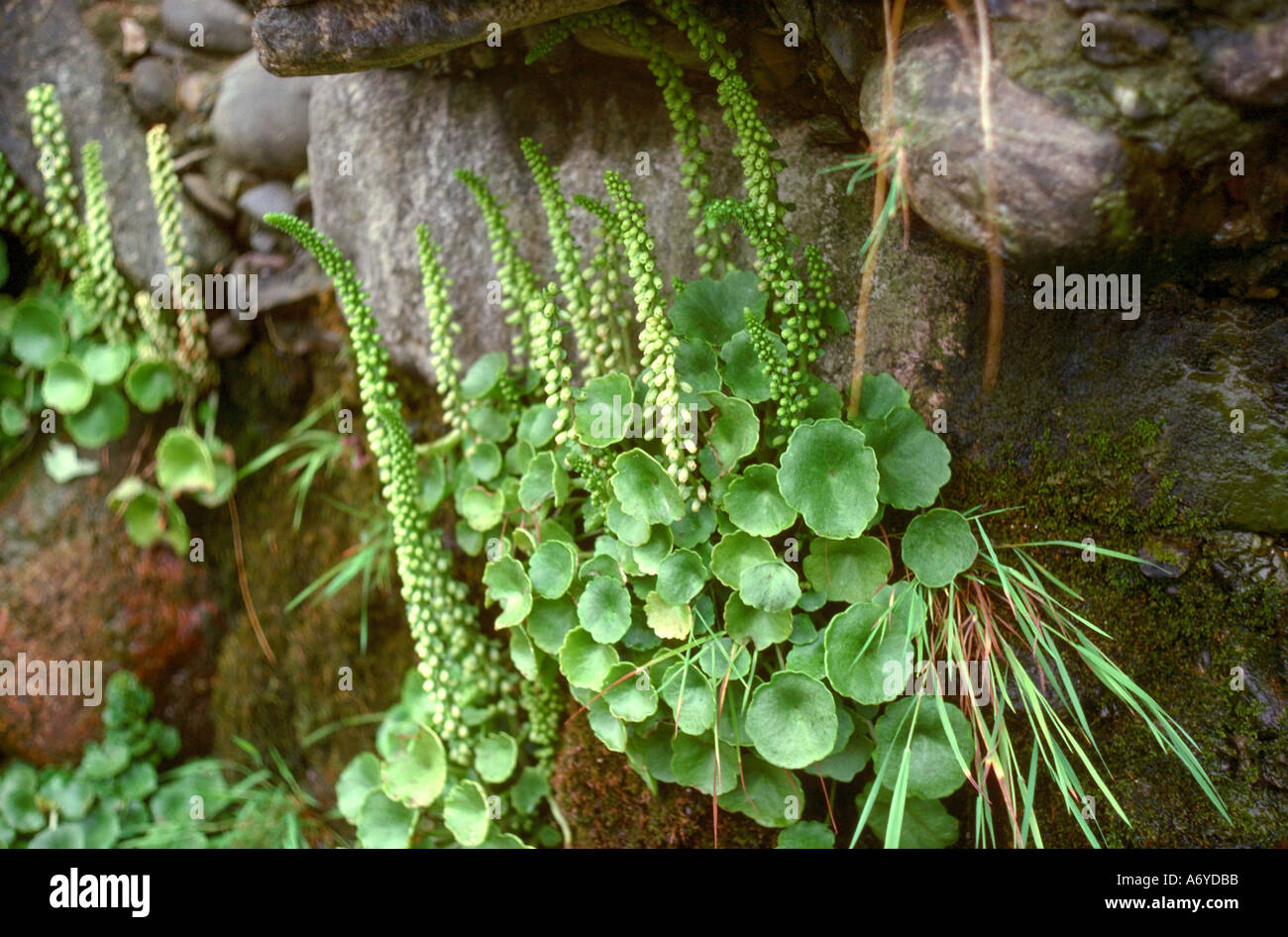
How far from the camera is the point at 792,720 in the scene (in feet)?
6.35

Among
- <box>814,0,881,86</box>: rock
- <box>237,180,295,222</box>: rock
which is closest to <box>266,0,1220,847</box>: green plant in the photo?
<box>814,0,881,86</box>: rock

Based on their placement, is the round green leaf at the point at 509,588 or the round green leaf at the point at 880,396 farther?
the round green leaf at the point at 509,588

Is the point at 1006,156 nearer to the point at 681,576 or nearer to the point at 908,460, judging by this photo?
the point at 908,460

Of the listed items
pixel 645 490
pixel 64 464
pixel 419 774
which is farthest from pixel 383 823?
pixel 64 464

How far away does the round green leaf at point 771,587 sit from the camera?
6.32ft

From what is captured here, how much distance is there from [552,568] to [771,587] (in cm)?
57

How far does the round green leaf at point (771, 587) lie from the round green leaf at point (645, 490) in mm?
234

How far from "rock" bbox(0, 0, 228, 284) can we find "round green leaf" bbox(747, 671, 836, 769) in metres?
2.54

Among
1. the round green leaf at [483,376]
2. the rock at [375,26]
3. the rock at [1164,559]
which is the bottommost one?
the rock at [1164,559]

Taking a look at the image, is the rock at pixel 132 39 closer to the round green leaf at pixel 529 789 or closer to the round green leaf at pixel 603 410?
the round green leaf at pixel 603 410

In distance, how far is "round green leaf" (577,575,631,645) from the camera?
207 cm

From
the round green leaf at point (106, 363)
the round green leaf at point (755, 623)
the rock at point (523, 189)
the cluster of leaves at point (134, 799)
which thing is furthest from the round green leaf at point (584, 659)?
the round green leaf at point (106, 363)

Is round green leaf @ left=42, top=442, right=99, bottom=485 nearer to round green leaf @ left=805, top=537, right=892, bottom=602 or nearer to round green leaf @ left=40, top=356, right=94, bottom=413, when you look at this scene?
round green leaf @ left=40, top=356, right=94, bottom=413
